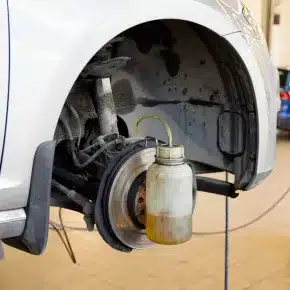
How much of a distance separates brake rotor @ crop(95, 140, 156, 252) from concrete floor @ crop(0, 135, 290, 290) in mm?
828

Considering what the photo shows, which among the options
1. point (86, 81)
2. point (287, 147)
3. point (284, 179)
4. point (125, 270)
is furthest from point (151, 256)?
point (287, 147)

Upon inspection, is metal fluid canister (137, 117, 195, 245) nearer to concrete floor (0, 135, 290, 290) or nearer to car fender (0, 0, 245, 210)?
car fender (0, 0, 245, 210)

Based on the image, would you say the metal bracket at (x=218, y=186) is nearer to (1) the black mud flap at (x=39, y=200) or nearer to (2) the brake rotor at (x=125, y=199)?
(2) the brake rotor at (x=125, y=199)

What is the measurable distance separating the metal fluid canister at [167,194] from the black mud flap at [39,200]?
322 millimetres

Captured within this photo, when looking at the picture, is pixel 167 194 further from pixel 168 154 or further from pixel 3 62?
pixel 3 62

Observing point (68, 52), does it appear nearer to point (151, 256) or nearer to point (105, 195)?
point (105, 195)

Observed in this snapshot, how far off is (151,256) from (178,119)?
2.87 feet

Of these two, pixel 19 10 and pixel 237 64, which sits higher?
pixel 19 10

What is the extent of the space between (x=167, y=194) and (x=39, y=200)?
0.36 m

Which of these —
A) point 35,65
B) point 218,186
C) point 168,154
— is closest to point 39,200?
point 35,65

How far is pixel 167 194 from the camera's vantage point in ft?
4.84

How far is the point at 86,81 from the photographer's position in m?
1.65

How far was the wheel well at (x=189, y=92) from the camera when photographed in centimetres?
172

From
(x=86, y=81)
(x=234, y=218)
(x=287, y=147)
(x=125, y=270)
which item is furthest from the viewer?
(x=287, y=147)
